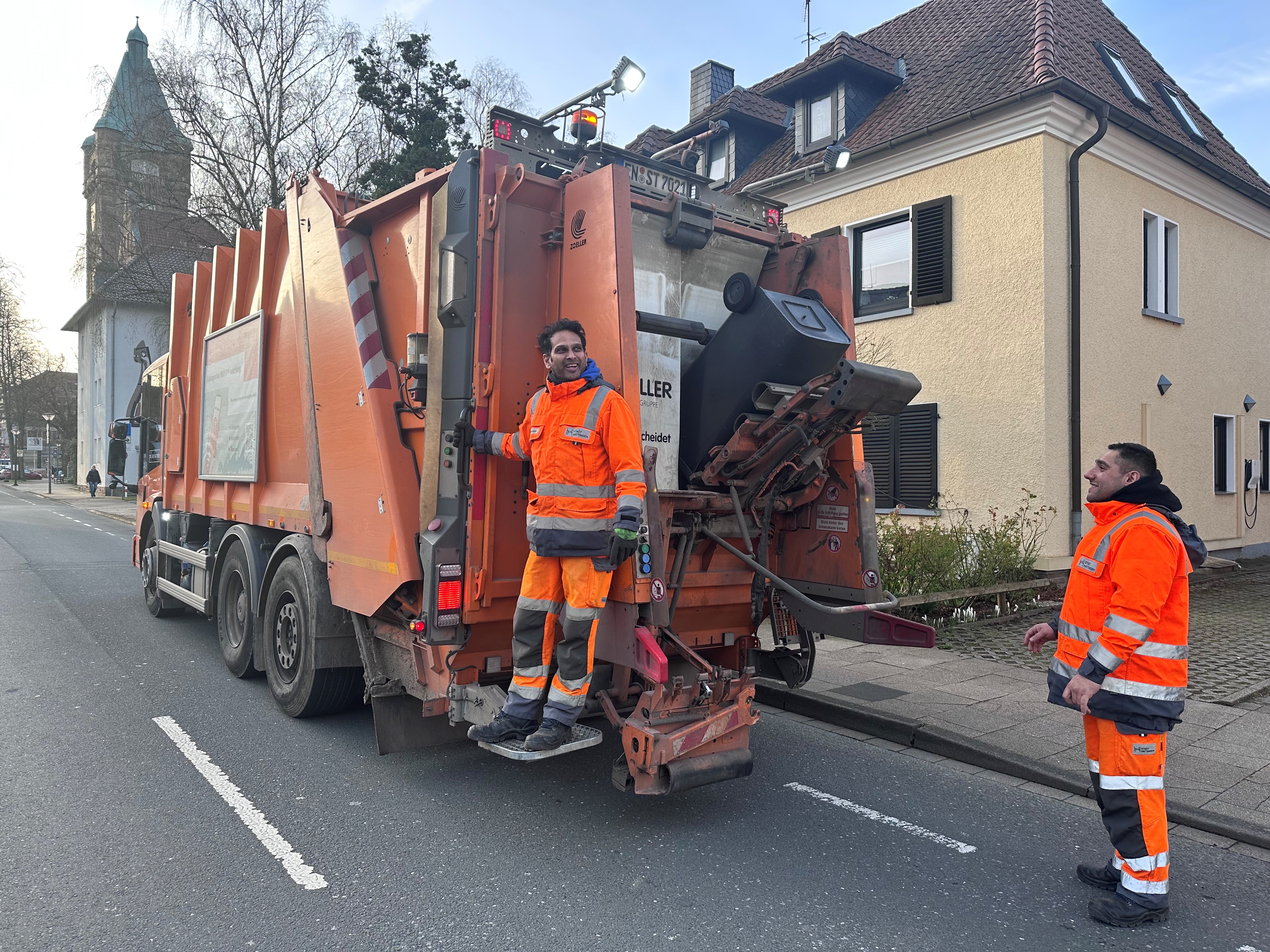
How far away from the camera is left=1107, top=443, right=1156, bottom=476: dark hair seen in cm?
318

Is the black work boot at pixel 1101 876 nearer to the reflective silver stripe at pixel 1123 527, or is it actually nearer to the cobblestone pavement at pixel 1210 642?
the reflective silver stripe at pixel 1123 527

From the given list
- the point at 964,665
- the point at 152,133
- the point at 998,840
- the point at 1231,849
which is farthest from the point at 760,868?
the point at 152,133

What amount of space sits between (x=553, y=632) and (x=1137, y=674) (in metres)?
2.13

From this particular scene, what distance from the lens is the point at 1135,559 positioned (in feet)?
10.0

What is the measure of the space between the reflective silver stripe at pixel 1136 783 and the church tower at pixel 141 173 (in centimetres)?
2223

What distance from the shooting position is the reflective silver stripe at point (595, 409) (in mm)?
3588

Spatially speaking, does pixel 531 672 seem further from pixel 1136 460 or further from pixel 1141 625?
pixel 1136 460

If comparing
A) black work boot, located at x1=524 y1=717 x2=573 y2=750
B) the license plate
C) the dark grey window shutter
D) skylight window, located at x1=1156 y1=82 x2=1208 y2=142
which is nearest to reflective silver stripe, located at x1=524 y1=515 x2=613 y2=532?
black work boot, located at x1=524 y1=717 x2=573 y2=750

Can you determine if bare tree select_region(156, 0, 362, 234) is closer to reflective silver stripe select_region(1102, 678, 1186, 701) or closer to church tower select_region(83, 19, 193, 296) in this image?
church tower select_region(83, 19, 193, 296)

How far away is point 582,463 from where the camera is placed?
11.8 ft

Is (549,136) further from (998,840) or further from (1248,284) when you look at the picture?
(1248,284)

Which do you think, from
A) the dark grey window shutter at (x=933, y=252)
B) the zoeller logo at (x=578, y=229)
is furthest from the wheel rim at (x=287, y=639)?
the dark grey window shutter at (x=933, y=252)

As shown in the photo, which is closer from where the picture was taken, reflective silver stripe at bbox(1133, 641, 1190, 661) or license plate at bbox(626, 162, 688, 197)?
reflective silver stripe at bbox(1133, 641, 1190, 661)

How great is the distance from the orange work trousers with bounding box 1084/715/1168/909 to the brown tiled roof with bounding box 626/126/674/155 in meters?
17.0
